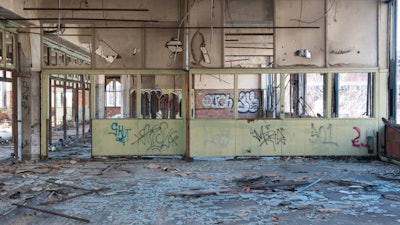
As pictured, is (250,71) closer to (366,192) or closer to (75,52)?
(366,192)

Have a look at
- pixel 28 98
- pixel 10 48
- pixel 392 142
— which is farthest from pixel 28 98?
pixel 392 142

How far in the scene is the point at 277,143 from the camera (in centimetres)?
1217

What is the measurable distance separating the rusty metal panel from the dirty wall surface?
0.40 meters

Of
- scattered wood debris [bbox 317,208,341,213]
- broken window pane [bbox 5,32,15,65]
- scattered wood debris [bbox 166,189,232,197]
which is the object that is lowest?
scattered wood debris [bbox 317,208,341,213]

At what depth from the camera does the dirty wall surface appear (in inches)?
238

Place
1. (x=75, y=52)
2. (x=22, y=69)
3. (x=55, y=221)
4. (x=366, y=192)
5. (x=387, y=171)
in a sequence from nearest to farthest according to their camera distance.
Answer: (x=55, y=221) → (x=366, y=192) → (x=387, y=171) → (x=22, y=69) → (x=75, y=52)

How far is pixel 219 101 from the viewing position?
1945 centimetres

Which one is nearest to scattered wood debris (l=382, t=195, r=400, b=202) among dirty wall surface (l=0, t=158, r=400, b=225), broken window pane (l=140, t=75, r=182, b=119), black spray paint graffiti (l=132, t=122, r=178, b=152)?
dirty wall surface (l=0, t=158, r=400, b=225)

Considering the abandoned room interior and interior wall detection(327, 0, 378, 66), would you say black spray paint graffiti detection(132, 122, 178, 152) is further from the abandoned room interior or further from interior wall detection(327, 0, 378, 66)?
interior wall detection(327, 0, 378, 66)

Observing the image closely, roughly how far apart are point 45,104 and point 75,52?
4.69m

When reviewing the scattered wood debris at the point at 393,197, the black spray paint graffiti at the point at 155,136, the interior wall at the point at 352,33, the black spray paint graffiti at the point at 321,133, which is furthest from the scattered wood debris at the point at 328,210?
Answer: the interior wall at the point at 352,33

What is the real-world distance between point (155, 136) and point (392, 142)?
685cm

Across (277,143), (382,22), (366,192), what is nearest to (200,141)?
(277,143)

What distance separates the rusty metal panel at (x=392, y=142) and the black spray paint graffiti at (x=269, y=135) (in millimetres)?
2956
